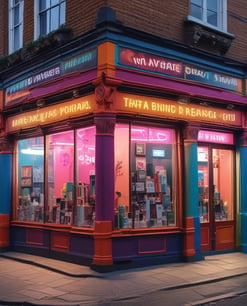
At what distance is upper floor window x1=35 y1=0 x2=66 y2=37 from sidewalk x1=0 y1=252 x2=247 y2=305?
18.3 ft

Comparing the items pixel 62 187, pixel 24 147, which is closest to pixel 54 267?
pixel 62 187

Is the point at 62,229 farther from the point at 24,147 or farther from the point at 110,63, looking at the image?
the point at 110,63

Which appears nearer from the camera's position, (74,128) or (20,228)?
(74,128)

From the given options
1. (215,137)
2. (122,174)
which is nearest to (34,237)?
(122,174)

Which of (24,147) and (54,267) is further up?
(24,147)

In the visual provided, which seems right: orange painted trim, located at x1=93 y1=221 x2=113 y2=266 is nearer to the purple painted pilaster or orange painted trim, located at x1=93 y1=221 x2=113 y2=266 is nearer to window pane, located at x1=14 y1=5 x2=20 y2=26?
the purple painted pilaster

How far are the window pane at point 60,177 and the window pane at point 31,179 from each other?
0.36 metres

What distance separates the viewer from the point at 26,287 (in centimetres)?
797

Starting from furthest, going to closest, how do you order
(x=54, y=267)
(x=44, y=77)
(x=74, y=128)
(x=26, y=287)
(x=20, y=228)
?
(x=20, y=228), (x=44, y=77), (x=74, y=128), (x=54, y=267), (x=26, y=287)

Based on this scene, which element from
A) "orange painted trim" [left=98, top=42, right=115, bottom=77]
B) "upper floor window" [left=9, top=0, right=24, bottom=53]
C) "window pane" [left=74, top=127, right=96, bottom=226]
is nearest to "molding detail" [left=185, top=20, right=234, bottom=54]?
"orange painted trim" [left=98, top=42, right=115, bottom=77]

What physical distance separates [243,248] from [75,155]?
15.8 ft

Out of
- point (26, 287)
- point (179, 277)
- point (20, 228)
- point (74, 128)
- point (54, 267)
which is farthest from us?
point (20, 228)

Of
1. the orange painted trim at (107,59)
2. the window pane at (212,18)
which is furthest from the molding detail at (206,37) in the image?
the orange painted trim at (107,59)

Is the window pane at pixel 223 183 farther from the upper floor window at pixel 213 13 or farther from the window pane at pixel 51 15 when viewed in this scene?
the window pane at pixel 51 15
